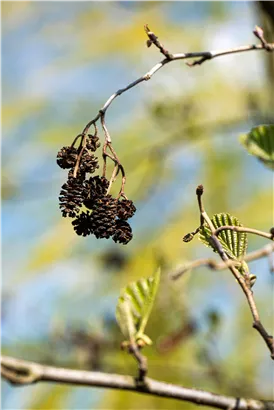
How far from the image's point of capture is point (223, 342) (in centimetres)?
327

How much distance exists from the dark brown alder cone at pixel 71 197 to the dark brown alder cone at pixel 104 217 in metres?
0.02

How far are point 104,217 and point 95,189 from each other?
2.5 inches

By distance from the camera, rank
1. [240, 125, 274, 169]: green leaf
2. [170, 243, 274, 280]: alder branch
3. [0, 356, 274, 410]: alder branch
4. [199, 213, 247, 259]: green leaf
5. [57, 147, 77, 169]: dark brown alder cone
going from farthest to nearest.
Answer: [240, 125, 274, 169]: green leaf, [57, 147, 77, 169]: dark brown alder cone, [199, 213, 247, 259]: green leaf, [170, 243, 274, 280]: alder branch, [0, 356, 274, 410]: alder branch

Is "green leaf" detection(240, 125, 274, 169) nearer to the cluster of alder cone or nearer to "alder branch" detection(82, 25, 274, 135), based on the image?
"alder branch" detection(82, 25, 274, 135)

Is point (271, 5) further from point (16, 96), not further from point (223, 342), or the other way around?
point (16, 96)

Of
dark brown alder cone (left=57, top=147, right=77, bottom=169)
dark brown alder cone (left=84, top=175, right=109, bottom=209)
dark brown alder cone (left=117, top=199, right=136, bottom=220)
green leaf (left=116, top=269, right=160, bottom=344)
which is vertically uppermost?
dark brown alder cone (left=57, top=147, right=77, bottom=169)

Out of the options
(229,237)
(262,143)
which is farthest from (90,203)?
(262,143)

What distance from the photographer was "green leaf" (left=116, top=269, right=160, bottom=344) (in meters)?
0.67

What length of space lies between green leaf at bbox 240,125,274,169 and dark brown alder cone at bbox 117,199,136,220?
245 mm

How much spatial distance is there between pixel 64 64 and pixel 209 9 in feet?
4.53

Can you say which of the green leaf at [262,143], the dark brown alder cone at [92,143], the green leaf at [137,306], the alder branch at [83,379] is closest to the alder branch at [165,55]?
the dark brown alder cone at [92,143]

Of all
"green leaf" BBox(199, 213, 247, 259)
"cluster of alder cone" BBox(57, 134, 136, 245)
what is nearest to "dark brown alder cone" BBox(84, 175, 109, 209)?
"cluster of alder cone" BBox(57, 134, 136, 245)

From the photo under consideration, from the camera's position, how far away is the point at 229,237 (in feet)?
2.66

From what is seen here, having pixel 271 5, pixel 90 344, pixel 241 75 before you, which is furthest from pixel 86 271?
pixel 271 5
